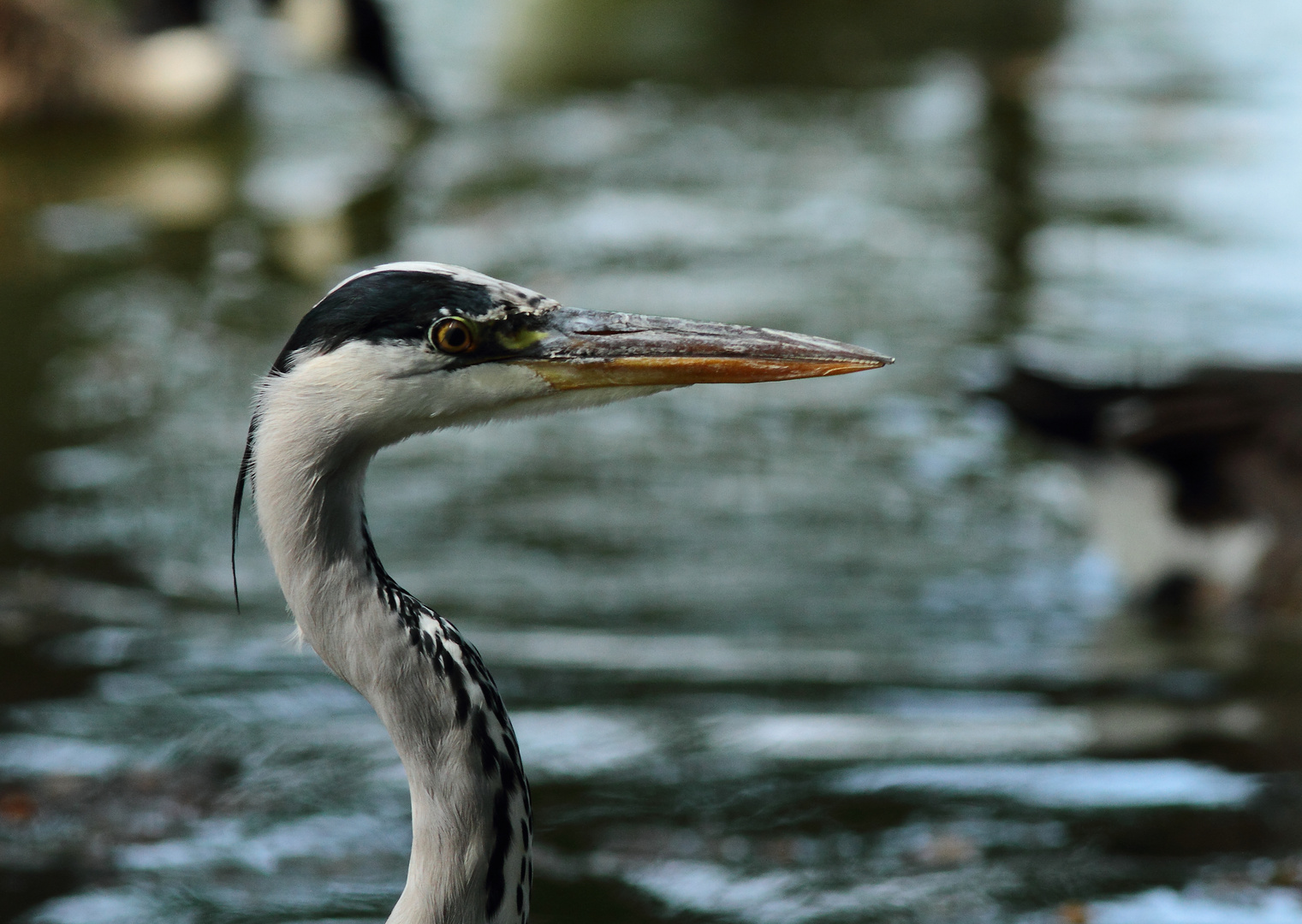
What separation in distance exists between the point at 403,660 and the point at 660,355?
0.71m

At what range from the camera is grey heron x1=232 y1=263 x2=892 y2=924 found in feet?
9.20

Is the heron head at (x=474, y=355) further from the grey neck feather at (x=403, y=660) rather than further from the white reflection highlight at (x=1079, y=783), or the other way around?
the white reflection highlight at (x=1079, y=783)

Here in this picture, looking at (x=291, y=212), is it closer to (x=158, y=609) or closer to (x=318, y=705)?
(x=158, y=609)

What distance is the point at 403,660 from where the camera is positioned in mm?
2799

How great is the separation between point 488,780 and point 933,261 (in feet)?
24.2

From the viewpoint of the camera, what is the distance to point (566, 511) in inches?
276

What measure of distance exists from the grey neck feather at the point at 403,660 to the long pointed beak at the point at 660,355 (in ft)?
1.30

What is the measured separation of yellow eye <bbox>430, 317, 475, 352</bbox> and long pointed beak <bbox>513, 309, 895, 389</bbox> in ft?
0.36

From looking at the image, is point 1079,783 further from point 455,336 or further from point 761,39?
point 761,39

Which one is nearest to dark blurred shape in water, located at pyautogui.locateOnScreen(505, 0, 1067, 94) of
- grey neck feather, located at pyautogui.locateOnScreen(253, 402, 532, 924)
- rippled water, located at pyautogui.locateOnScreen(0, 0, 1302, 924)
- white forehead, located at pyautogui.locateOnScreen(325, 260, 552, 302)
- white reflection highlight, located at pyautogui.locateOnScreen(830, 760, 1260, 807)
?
rippled water, located at pyautogui.locateOnScreen(0, 0, 1302, 924)

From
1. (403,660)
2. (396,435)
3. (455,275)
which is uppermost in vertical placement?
(455,275)

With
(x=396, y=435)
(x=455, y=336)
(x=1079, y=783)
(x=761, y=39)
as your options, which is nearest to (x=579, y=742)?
(x=1079, y=783)

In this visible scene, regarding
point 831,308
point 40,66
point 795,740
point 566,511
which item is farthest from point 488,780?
point 40,66

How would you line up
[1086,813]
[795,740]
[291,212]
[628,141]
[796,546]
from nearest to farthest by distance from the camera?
[1086,813] < [795,740] < [796,546] < [291,212] < [628,141]
